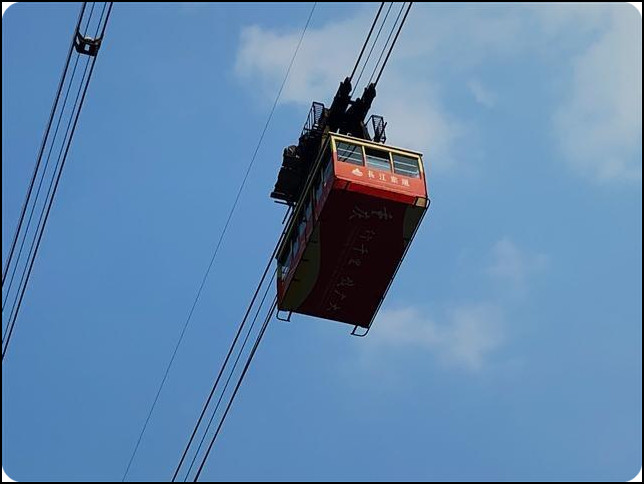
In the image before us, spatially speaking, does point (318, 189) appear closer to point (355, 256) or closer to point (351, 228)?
point (351, 228)

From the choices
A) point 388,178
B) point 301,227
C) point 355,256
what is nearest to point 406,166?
point 388,178

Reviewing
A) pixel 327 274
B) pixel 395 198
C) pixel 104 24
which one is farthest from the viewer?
pixel 327 274

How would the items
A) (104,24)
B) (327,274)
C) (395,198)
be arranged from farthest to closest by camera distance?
1. (327,274)
2. (395,198)
3. (104,24)

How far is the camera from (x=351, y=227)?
2444cm

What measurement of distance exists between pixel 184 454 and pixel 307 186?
21.2 feet

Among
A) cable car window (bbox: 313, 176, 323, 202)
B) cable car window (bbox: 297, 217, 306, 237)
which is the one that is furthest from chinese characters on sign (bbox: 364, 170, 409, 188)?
cable car window (bbox: 297, 217, 306, 237)

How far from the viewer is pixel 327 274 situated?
25.8 metres

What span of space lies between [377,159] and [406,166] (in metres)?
0.64

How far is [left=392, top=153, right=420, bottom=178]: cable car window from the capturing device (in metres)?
25.0

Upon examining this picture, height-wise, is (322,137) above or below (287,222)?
above

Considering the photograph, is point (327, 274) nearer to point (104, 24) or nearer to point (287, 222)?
point (287, 222)

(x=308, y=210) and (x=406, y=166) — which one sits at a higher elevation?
(x=406, y=166)

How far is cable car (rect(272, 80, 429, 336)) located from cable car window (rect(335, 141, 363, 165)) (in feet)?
0.07

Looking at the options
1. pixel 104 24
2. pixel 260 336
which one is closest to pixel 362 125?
pixel 260 336
